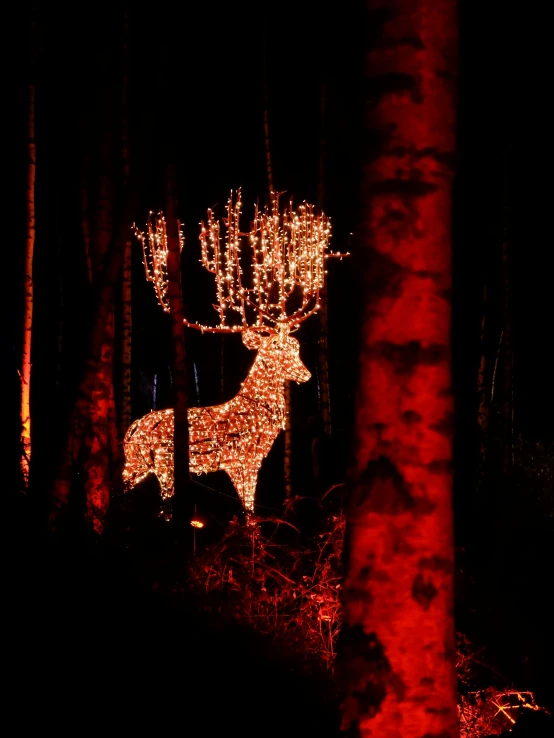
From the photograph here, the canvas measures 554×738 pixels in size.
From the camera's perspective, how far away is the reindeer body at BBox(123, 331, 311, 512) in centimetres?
1050

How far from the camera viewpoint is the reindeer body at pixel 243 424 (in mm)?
10500

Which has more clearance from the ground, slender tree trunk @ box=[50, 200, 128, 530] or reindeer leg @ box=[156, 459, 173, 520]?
slender tree trunk @ box=[50, 200, 128, 530]

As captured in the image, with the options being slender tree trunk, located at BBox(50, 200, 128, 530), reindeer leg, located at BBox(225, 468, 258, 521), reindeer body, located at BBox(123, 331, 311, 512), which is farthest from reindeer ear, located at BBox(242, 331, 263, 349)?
slender tree trunk, located at BBox(50, 200, 128, 530)

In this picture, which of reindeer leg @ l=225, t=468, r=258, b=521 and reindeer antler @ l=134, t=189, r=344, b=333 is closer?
reindeer leg @ l=225, t=468, r=258, b=521

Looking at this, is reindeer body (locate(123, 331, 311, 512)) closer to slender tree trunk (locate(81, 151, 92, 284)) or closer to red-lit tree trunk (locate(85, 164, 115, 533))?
red-lit tree trunk (locate(85, 164, 115, 533))

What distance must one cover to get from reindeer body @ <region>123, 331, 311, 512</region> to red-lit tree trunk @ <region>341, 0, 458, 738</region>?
7119 mm

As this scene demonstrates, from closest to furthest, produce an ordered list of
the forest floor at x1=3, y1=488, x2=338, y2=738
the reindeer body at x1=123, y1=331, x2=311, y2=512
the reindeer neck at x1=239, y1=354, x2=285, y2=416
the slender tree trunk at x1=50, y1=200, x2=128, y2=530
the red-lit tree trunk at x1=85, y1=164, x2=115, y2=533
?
the forest floor at x1=3, y1=488, x2=338, y2=738 → the slender tree trunk at x1=50, y1=200, x2=128, y2=530 → the red-lit tree trunk at x1=85, y1=164, x2=115, y2=533 → the reindeer body at x1=123, y1=331, x2=311, y2=512 → the reindeer neck at x1=239, y1=354, x2=285, y2=416

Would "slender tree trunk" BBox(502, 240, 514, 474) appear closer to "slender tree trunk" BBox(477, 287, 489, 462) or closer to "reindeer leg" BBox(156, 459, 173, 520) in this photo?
"slender tree trunk" BBox(477, 287, 489, 462)

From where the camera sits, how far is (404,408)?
332 centimetres

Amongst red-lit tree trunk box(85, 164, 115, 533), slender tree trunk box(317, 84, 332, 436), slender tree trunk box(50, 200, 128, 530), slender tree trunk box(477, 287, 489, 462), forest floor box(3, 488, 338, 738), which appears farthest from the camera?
slender tree trunk box(317, 84, 332, 436)

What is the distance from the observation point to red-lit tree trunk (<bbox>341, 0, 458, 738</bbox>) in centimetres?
331

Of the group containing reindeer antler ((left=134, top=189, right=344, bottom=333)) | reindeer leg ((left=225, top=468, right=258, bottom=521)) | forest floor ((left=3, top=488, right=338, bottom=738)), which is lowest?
forest floor ((left=3, top=488, right=338, bottom=738))

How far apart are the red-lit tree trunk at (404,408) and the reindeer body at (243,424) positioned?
23.4 feet

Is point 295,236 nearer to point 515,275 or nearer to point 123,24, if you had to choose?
point 123,24
